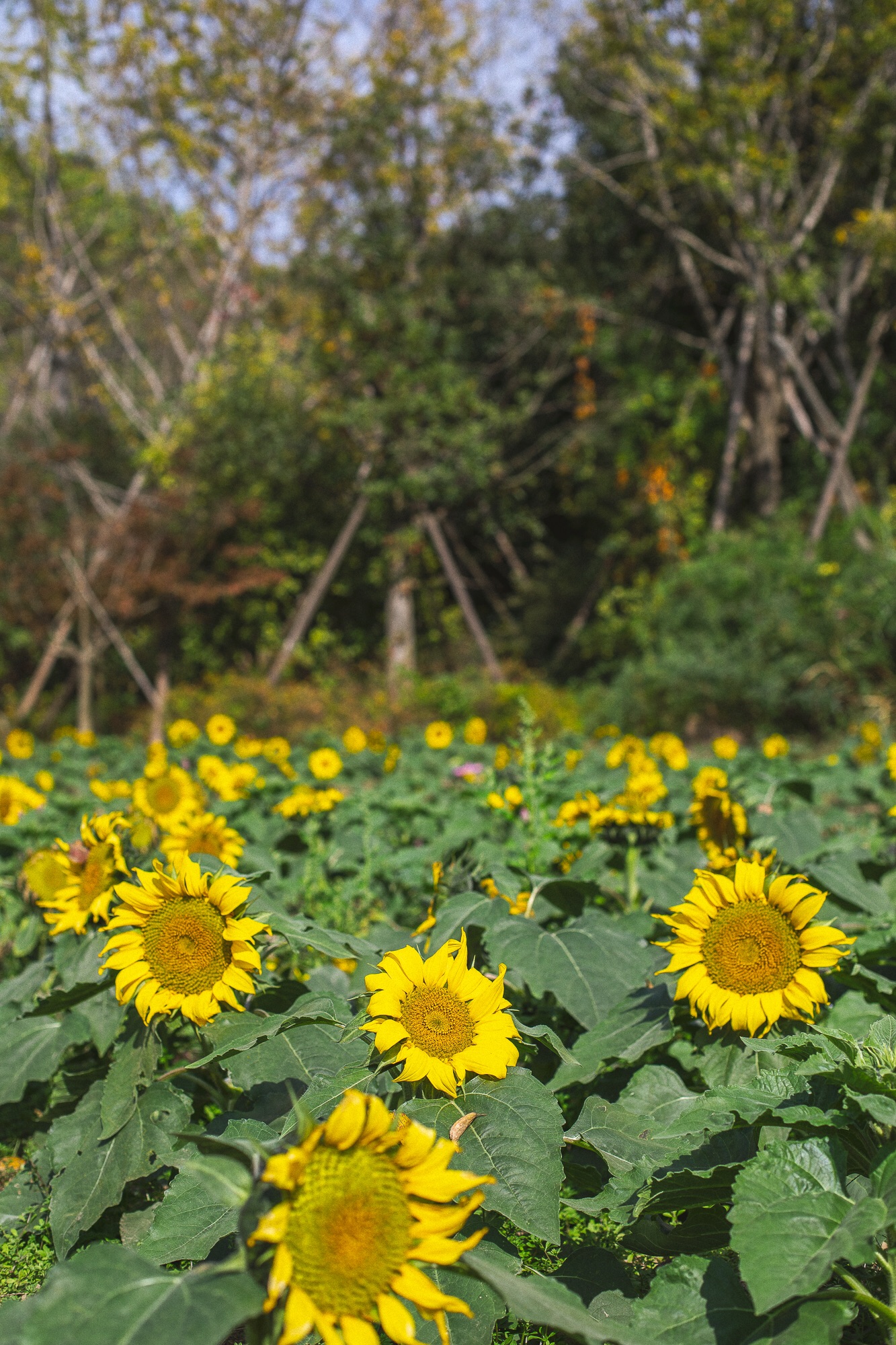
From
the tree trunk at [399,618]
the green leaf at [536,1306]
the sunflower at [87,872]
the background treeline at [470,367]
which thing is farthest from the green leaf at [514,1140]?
the tree trunk at [399,618]

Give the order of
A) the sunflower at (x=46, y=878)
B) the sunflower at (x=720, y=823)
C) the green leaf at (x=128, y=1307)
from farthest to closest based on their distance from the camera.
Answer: the sunflower at (x=720, y=823) < the sunflower at (x=46, y=878) < the green leaf at (x=128, y=1307)

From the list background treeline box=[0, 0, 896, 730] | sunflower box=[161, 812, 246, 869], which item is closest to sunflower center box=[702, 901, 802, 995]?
sunflower box=[161, 812, 246, 869]

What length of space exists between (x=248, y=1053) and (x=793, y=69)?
12.4 m

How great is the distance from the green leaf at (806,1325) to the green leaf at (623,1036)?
53cm

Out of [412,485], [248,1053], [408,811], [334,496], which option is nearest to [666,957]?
[248,1053]

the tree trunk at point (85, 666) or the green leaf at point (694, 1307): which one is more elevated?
the green leaf at point (694, 1307)

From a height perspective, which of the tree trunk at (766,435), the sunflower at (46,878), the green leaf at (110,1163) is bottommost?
the green leaf at (110,1163)

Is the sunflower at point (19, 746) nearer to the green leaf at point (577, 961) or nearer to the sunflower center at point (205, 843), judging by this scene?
the sunflower center at point (205, 843)

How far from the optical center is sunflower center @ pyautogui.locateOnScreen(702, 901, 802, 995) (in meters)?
1.66

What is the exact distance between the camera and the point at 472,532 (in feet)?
46.6

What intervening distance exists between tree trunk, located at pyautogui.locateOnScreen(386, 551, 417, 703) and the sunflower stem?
934 cm

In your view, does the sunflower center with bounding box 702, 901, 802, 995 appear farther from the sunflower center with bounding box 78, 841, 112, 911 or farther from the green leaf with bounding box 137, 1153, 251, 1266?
the sunflower center with bounding box 78, 841, 112, 911

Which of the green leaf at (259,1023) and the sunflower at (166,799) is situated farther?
the sunflower at (166,799)

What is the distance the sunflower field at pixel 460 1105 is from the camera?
3.54 ft
